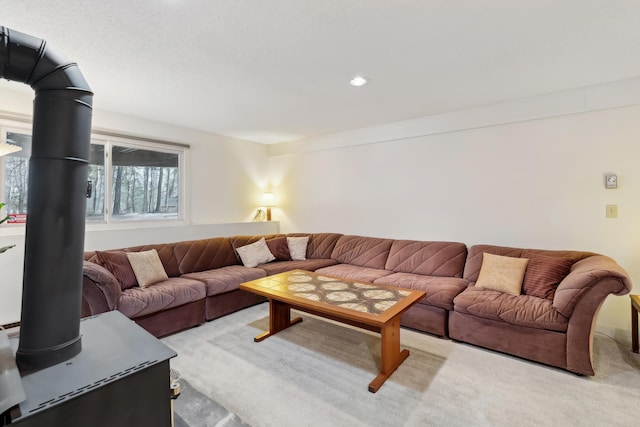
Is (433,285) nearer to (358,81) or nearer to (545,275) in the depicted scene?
(545,275)

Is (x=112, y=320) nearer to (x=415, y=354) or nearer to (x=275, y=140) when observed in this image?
(x=415, y=354)

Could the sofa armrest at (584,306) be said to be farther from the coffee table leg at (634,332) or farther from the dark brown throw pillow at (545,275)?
the coffee table leg at (634,332)

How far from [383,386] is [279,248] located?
2.65 meters

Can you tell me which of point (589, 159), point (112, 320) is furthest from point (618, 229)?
point (112, 320)

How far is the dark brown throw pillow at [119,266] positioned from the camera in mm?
2844

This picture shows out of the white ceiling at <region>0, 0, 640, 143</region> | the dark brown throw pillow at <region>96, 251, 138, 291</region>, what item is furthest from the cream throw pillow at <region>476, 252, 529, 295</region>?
the dark brown throw pillow at <region>96, 251, 138, 291</region>

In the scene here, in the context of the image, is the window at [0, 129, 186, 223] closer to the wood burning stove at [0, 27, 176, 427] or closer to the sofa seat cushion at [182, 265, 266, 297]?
the sofa seat cushion at [182, 265, 266, 297]

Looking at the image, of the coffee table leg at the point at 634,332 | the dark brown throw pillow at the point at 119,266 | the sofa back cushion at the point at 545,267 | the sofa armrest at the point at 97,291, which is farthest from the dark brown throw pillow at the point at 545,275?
the dark brown throw pillow at the point at 119,266

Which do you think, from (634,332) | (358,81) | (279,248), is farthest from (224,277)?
(634,332)

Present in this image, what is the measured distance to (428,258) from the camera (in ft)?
11.3

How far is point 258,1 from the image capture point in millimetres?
1640

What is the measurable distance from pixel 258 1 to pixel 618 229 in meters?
3.48

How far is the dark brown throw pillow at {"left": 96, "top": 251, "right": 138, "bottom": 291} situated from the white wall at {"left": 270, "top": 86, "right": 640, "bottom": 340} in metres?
2.70

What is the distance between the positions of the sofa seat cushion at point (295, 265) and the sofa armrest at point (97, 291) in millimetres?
1649
